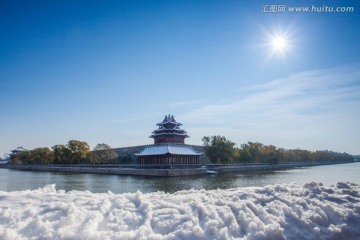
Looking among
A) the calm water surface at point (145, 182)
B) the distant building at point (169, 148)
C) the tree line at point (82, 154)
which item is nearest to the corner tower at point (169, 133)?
the distant building at point (169, 148)

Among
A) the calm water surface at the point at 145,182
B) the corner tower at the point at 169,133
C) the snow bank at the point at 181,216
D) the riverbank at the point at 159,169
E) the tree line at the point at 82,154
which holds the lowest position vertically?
the calm water surface at the point at 145,182

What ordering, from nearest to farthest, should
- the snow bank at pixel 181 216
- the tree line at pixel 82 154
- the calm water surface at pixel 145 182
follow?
the snow bank at pixel 181 216
the calm water surface at pixel 145 182
the tree line at pixel 82 154

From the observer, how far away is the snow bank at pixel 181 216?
272 cm

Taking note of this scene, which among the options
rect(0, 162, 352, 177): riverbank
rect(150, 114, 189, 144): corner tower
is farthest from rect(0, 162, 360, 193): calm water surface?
rect(150, 114, 189, 144): corner tower

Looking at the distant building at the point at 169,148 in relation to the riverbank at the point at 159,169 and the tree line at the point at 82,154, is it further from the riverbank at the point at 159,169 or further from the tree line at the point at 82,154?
the tree line at the point at 82,154

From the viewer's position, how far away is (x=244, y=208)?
318 cm

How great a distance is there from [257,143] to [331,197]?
5716cm

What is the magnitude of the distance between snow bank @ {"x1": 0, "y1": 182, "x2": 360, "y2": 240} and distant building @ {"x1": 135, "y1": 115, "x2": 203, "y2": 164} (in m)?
36.9

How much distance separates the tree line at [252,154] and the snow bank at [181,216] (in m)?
39.5

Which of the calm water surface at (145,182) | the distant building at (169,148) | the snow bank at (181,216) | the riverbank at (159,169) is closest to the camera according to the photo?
the snow bank at (181,216)

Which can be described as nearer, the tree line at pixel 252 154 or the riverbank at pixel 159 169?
the riverbank at pixel 159 169

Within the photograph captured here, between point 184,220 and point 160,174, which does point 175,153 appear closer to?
point 160,174

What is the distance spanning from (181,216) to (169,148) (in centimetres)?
3974

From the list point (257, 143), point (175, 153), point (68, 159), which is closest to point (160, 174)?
point (175, 153)
